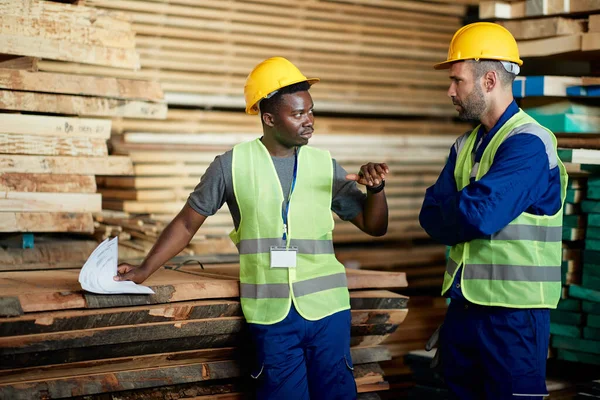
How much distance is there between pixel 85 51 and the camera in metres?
4.95

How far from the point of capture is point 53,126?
194 inches

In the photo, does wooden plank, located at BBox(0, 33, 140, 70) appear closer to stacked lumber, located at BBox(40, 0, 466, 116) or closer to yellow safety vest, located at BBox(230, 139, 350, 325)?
stacked lumber, located at BBox(40, 0, 466, 116)

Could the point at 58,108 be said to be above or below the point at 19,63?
Answer: below

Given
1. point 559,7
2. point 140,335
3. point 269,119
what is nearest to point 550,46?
point 559,7

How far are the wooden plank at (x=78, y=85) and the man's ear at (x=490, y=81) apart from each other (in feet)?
6.71

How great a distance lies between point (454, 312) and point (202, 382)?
4.02ft

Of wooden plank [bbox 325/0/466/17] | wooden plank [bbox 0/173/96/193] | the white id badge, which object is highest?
wooden plank [bbox 325/0/466/17]

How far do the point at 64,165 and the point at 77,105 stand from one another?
34 centimetres

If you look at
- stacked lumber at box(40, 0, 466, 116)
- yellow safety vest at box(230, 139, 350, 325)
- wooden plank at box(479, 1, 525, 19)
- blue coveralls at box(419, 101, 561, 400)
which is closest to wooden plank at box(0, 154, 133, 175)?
stacked lumber at box(40, 0, 466, 116)

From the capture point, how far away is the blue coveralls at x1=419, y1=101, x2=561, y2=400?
3576 millimetres

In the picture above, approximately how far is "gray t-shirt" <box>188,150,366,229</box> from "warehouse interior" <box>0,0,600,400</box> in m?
0.38

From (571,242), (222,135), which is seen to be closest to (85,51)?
(222,135)

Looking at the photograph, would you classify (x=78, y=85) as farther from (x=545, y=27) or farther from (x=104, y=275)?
(x=545, y=27)

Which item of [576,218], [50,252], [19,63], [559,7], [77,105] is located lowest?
[50,252]
